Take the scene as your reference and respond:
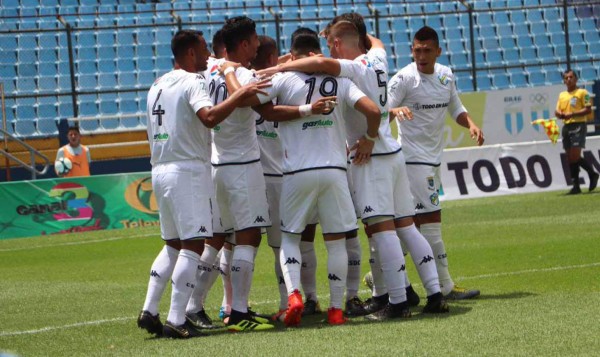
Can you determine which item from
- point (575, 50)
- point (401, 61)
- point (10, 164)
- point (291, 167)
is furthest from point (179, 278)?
point (575, 50)

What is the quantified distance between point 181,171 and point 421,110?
8.73 feet

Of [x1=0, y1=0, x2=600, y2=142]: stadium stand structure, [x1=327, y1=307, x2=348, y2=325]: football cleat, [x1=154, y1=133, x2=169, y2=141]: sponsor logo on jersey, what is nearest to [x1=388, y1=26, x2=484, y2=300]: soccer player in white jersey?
[x1=327, y1=307, x2=348, y2=325]: football cleat

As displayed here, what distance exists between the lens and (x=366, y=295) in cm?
1083

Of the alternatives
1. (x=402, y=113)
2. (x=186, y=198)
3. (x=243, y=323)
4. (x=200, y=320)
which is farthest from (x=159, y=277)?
(x=402, y=113)

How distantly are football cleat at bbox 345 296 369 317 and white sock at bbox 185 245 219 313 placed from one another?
1.25 metres

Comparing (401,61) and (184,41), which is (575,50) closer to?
(401,61)

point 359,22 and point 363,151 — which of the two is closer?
point 363,151

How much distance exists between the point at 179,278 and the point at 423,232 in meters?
2.67

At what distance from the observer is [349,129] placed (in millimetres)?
9273

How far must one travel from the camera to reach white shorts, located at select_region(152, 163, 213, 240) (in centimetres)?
852

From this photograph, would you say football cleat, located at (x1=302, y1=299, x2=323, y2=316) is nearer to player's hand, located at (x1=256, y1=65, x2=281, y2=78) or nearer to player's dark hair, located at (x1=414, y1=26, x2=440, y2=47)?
player's hand, located at (x1=256, y1=65, x2=281, y2=78)

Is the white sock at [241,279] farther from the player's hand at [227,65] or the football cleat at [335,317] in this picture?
the player's hand at [227,65]

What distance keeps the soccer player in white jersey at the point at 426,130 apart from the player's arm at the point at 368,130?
1153 mm

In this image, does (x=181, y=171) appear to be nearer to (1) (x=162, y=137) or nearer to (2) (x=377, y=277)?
(1) (x=162, y=137)
